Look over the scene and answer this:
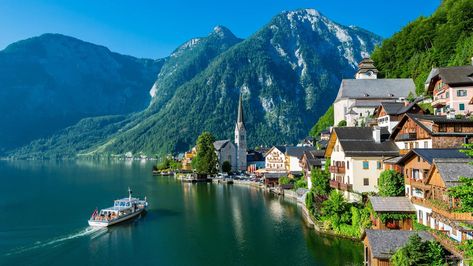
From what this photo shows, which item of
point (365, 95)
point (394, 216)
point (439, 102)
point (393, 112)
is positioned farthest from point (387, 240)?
point (365, 95)

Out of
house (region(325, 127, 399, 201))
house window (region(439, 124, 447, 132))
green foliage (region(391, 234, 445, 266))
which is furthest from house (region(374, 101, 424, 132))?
green foliage (region(391, 234, 445, 266))

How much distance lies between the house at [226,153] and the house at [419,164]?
356 ft

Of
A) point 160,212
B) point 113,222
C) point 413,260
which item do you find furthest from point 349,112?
point 413,260

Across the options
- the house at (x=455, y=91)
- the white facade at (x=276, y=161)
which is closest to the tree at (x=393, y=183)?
the house at (x=455, y=91)

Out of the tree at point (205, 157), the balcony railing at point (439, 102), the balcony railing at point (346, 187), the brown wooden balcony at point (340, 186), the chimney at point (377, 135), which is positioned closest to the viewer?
the balcony railing at point (346, 187)

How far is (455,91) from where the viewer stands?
59031 millimetres

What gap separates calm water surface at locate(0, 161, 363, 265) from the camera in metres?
43.4

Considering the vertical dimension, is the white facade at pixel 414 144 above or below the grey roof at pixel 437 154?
above

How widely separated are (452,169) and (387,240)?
26.9 ft

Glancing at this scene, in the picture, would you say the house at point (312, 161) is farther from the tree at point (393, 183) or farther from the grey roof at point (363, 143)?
the tree at point (393, 183)

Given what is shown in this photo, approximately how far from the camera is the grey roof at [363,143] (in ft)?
162

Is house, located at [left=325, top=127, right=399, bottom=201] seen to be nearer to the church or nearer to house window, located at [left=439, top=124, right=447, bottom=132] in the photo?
house window, located at [left=439, top=124, right=447, bottom=132]

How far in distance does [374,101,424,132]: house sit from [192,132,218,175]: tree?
258 ft

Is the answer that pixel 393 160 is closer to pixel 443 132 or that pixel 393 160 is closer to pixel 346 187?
pixel 443 132
